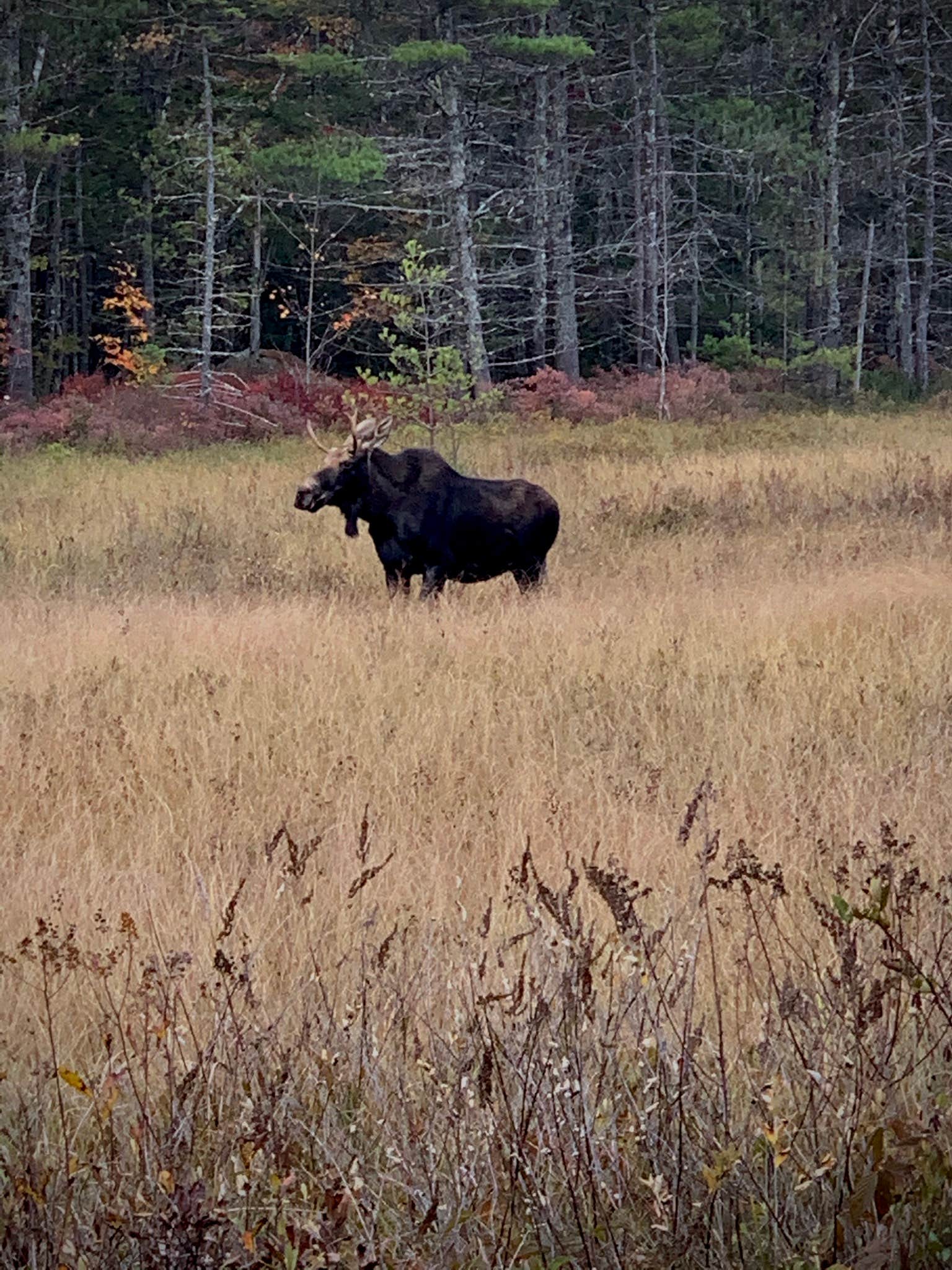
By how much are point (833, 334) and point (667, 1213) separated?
3103cm

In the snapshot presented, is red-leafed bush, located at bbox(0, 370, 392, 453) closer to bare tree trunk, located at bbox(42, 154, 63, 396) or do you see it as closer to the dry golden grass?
bare tree trunk, located at bbox(42, 154, 63, 396)

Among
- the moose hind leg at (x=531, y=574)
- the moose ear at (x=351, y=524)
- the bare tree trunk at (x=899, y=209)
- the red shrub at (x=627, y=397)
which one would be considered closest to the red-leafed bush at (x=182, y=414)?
the red shrub at (x=627, y=397)

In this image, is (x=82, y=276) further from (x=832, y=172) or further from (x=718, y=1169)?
(x=718, y=1169)

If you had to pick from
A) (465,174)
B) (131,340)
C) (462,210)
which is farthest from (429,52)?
(131,340)

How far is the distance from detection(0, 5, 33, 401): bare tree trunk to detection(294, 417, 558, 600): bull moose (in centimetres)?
1755

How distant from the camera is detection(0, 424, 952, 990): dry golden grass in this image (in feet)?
17.1

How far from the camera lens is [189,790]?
602cm

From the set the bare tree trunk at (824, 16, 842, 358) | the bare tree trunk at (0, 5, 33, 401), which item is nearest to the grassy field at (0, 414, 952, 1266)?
the bare tree trunk at (0, 5, 33, 401)

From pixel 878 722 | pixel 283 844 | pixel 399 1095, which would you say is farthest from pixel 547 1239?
pixel 878 722

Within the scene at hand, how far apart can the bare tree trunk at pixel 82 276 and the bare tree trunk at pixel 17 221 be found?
16.4ft

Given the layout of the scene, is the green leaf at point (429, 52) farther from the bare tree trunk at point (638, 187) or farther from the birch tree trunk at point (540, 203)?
the bare tree trunk at point (638, 187)

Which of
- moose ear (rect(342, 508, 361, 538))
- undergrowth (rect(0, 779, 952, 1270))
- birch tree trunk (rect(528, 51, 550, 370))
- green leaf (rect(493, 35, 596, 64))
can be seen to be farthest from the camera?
birch tree trunk (rect(528, 51, 550, 370))

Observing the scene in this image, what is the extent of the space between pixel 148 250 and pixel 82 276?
14.5ft

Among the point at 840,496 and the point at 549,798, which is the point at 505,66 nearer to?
the point at 840,496
